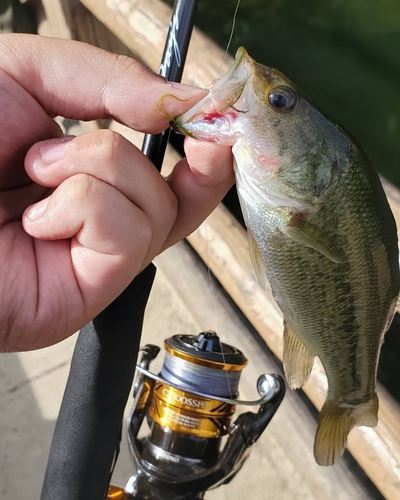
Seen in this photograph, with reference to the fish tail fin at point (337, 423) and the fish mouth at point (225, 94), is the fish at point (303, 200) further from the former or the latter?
the fish tail fin at point (337, 423)

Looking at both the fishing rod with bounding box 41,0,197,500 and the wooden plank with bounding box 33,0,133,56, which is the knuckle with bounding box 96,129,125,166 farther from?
the wooden plank with bounding box 33,0,133,56

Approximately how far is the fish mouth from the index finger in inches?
3.2

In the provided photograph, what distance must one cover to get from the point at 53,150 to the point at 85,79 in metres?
0.20

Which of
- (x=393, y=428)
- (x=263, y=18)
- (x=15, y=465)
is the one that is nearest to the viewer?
(x=393, y=428)

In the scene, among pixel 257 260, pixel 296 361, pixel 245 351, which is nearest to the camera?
pixel 257 260

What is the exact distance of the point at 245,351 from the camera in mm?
2398

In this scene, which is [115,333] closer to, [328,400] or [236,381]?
[236,381]

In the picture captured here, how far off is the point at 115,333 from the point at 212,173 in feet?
1.64

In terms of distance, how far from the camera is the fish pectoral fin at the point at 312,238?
101 cm

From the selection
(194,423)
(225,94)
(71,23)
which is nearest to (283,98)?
(225,94)

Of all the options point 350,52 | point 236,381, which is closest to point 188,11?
point 236,381

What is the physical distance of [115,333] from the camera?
1.29m

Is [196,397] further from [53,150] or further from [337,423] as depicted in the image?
[53,150]

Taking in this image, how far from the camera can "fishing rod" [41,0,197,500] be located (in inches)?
51.0
